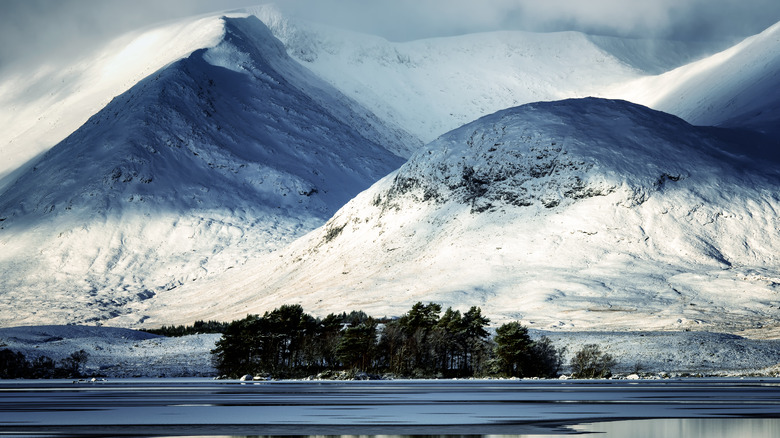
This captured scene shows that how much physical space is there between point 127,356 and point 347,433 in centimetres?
8713

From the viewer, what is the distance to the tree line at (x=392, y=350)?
94.5 m

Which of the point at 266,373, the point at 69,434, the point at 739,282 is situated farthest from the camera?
the point at 739,282

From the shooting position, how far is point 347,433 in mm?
34125

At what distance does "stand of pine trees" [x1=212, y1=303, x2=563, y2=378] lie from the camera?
94438mm

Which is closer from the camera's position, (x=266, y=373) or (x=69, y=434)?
(x=69, y=434)

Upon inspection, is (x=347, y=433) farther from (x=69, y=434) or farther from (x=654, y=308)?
(x=654, y=308)

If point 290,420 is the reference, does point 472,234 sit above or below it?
above

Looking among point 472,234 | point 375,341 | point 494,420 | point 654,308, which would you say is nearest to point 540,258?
point 472,234

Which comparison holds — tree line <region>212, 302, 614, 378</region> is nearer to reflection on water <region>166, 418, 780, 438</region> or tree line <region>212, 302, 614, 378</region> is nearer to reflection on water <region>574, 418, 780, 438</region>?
reflection on water <region>574, 418, 780, 438</region>

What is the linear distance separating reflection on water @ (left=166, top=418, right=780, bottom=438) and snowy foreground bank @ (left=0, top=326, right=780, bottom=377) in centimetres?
6534

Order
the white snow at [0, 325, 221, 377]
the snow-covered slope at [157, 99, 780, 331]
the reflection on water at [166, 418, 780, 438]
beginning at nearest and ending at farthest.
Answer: the reflection on water at [166, 418, 780, 438], the white snow at [0, 325, 221, 377], the snow-covered slope at [157, 99, 780, 331]

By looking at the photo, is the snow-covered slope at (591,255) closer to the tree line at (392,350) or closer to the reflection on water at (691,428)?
the tree line at (392,350)

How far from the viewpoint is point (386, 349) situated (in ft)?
323

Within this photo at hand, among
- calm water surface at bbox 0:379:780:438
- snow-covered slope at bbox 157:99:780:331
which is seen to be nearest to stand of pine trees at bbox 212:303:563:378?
calm water surface at bbox 0:379:780:438
